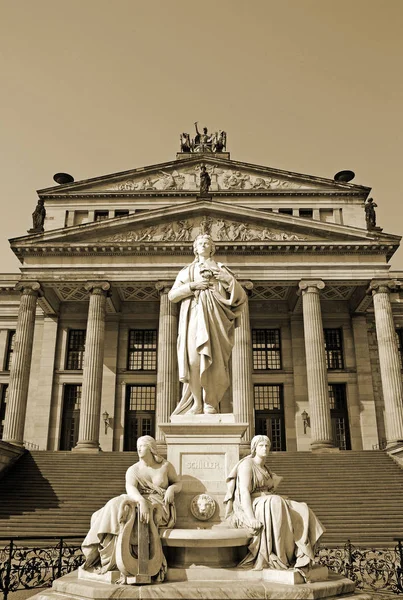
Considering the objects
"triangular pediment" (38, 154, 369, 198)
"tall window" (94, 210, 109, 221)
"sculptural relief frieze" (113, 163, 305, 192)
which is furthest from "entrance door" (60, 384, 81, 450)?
"sculptural relief frieze" (113, 163, 305, 192)

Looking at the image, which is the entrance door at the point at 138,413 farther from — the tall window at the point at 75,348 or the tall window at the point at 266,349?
the tall window at the point at 266,349

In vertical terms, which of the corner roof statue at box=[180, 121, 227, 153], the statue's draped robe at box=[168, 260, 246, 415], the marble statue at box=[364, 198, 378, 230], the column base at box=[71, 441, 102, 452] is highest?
the corner roof statue at box=[180, 121, 227, 153]

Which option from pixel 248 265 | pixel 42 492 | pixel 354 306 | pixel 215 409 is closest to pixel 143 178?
pixel 248 265

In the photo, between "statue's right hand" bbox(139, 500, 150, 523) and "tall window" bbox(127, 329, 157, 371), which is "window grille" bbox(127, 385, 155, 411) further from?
"statue's right hand" bbox(139, 500, 150, 523)

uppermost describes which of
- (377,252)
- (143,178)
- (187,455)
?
(143,178)

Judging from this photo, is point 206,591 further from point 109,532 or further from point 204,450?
point 204,450

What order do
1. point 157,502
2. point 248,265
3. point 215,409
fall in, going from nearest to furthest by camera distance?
point 157,502, point 215,409, point 248,265

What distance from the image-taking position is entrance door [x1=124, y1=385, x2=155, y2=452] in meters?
38.1

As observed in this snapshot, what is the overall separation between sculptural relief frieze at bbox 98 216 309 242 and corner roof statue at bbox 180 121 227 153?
14641 millimetres

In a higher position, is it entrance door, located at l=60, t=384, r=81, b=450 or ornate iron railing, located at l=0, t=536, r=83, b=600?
entrance door, located at l=60, t=384, r=81, b=450

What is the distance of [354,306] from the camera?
39.4 meters

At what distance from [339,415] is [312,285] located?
10.0m

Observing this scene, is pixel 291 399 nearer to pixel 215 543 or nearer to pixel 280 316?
pixel 280 316

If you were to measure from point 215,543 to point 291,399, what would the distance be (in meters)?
33.3
